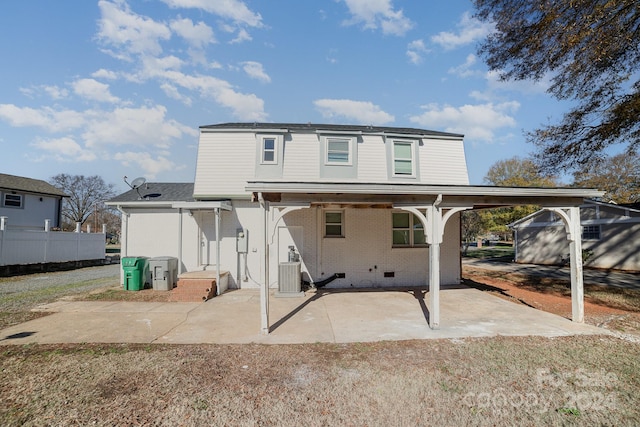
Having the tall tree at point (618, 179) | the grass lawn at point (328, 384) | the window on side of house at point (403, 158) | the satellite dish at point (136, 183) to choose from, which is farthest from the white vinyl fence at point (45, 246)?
the tall tree at point (618, 179)

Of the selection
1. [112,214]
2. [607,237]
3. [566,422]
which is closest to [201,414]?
[566,422]

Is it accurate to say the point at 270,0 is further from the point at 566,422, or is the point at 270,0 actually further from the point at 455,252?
the point at 566,422

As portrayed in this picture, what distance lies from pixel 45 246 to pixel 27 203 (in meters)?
7.87

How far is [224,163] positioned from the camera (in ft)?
33.4

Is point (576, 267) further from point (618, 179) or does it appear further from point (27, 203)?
point (618, 179)

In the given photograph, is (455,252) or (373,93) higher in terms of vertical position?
(373,93)

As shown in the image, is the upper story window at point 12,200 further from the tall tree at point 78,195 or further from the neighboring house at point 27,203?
the tall tree at point 78,195

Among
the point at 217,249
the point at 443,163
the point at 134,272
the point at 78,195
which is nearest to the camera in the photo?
the point at 217,249

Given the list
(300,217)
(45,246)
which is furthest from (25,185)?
(300,217)

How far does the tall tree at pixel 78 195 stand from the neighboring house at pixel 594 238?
44.5 m

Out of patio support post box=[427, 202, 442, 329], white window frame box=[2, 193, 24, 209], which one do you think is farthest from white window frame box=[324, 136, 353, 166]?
white window frame box=[2, 193, 24, 209]

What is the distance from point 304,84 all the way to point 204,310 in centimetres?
936

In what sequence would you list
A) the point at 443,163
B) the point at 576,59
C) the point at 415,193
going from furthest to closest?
1. the point at 443,163
2. the point at 576,59
3. the point at 415,193

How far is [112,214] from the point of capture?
4362 cm
